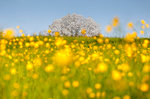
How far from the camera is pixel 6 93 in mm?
3051

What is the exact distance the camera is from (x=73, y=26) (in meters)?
15.3

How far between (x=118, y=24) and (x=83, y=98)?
240cm

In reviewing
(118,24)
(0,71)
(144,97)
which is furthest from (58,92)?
(118,24)

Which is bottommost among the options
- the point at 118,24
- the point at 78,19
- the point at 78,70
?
the point at 78,70

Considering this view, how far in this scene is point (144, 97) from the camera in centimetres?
262

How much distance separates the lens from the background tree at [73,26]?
1530 centimetres

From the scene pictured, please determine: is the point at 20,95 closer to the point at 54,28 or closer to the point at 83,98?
the point at 83,98

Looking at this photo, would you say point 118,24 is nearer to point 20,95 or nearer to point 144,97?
point 144,97

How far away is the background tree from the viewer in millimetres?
15305

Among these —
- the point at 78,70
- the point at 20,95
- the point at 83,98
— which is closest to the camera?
the point at 83,98

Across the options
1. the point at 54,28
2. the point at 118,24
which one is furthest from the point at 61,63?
the point at 54,28

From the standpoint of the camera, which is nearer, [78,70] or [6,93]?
[6,93]

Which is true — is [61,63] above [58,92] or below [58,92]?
above

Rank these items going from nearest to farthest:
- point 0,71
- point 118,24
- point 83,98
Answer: point 83,98 → point 0,71 → point 118,24
